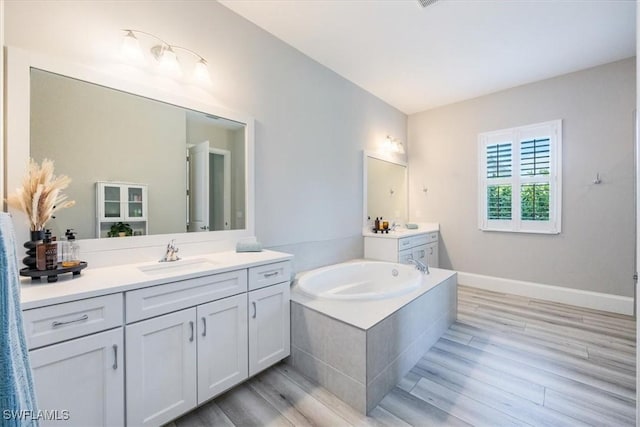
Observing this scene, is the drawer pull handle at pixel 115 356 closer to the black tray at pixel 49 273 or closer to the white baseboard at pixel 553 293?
the black tray at pixel 49 273

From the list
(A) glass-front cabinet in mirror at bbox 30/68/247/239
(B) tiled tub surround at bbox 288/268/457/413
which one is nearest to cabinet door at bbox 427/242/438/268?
(B) tiled tub surround at bbox 288/268/457/413

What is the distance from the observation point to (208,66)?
2.14 metres

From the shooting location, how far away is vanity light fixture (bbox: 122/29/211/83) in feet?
5.63

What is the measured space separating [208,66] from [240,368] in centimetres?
220

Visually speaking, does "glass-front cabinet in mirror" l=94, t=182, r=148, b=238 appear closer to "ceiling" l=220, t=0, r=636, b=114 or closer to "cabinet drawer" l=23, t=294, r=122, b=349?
"cabinet drawer" l=23, t=294, r=122, b=349

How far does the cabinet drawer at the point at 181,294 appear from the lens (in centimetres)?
133

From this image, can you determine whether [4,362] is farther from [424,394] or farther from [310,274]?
[310,274]

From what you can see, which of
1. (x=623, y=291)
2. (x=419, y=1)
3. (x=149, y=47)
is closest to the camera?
(x=149, y=47)

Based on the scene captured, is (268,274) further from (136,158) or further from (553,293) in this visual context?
(553,293)

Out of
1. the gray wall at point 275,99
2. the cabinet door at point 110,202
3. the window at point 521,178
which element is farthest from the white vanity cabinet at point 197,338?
the window at point 521,178

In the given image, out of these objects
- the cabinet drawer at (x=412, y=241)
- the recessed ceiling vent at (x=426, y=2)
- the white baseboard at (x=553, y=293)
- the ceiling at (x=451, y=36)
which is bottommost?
the white baseboard at (x=553, y=293)

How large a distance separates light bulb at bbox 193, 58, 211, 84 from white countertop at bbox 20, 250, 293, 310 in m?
1.33

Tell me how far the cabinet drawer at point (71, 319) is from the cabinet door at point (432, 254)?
3.83m

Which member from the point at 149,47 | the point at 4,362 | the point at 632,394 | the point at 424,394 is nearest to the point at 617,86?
the point at 632,394
